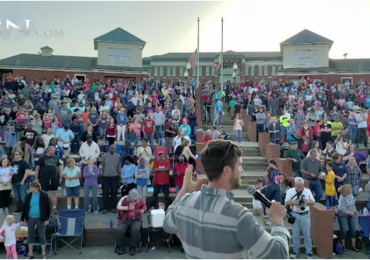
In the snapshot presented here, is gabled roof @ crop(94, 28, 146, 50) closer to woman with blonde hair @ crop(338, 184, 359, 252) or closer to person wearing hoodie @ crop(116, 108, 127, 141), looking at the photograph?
person wearing hoodie @ crop(116, 108, 127, 141)

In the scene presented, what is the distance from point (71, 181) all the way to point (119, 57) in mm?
30403

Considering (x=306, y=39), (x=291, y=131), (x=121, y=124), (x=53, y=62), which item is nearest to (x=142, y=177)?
(x=121, y=124)

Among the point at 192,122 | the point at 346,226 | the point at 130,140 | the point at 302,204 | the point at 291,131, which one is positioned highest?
the point at 192,122

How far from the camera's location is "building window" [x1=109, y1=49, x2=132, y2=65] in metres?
39.9

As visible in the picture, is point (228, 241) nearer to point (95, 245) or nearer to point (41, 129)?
point (95, 245)

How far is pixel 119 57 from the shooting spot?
131ft

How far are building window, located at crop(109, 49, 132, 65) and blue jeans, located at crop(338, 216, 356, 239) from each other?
→ 109 ft

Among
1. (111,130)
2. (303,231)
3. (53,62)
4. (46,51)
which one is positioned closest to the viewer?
(303,231)

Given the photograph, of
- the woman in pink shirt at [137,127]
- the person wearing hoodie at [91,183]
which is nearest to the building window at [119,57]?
the woman in pink shirt at [137,127]

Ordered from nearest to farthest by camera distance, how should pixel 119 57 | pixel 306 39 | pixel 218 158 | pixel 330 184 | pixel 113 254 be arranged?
pixel 218 158, pixel 113 254, pixel 330 184, pixel 119 57, pixel 306 39

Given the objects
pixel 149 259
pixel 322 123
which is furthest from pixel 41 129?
pixel 322 123

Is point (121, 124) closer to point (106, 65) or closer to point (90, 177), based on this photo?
point (90, 177)

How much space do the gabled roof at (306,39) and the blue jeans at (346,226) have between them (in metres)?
34.0

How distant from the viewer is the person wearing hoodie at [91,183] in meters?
11.3
